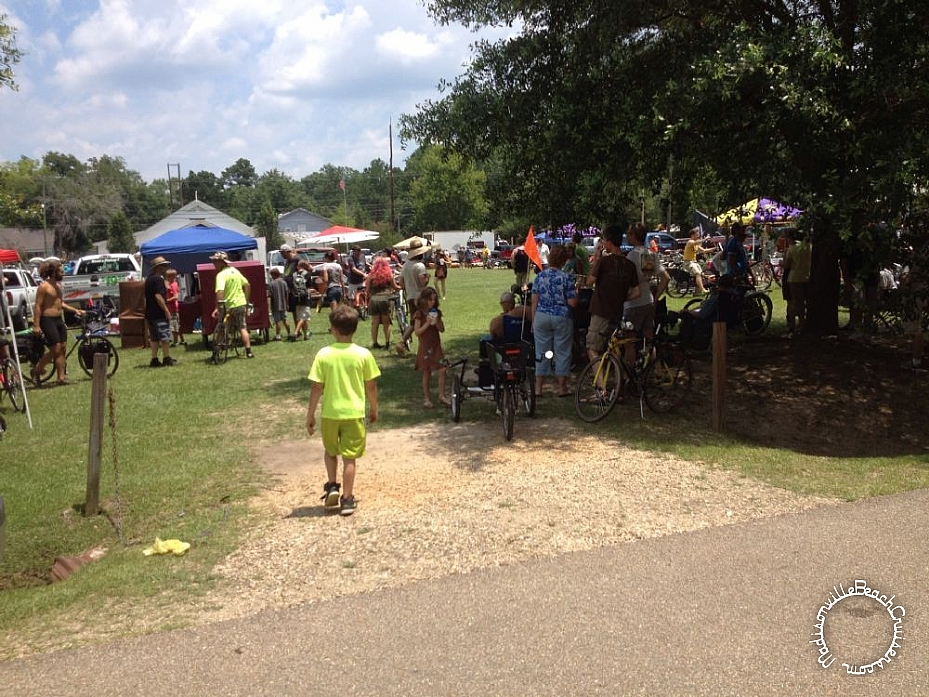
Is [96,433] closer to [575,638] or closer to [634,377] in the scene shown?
A: [575,638]

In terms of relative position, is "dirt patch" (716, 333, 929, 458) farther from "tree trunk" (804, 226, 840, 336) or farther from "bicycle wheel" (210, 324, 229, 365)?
"bicycle wheel" (210, 324, 229, 365)

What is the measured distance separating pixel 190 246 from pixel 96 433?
1319cm

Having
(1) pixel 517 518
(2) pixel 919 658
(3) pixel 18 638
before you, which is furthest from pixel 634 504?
(3) pixel 18 638

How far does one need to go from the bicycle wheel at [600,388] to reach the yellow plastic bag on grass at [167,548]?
Answer: 456 cm

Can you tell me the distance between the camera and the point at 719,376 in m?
8.66

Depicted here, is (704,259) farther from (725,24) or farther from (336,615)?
(336,615)

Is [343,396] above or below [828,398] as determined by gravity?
above

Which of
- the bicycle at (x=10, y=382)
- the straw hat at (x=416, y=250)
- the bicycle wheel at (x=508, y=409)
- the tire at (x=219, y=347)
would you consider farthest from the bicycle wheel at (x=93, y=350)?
the bicycle wheel at (x=508, y=409)

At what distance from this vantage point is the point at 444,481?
22.8 feet

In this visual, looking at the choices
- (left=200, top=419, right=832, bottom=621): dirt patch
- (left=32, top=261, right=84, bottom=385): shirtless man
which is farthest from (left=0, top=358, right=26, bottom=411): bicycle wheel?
(left=200, top=419, right=832, bottom=621): dirt patch

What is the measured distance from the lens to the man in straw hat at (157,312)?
13.5m

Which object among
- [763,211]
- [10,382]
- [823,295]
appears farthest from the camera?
[763,211]

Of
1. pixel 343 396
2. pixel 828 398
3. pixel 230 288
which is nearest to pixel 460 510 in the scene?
pixel 343 396

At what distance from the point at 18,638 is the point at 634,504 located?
4.00 metres
